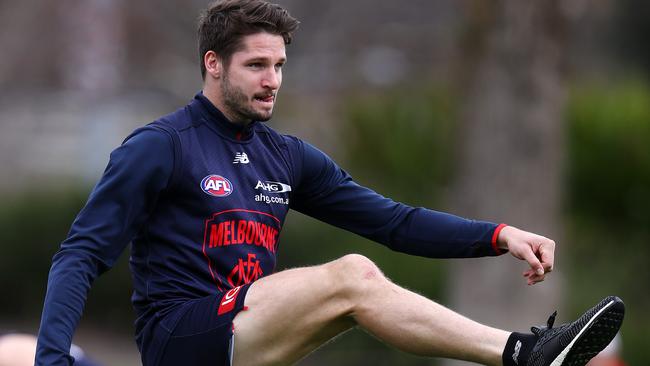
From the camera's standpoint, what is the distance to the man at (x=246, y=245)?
521cm

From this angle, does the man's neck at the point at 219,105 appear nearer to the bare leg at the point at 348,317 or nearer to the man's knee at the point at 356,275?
the bare leg at the point at 348,317

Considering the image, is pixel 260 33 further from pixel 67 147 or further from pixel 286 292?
pixel 67 147

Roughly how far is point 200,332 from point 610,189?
8045 millimetres

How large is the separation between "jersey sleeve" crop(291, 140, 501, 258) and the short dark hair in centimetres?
61

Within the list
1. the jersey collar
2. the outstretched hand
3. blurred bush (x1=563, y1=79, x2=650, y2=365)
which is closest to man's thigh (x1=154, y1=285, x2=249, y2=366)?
the jersey collar

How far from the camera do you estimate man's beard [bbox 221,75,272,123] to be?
5.75 metres

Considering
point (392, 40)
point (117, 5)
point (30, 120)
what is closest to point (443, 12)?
point (392, 40)

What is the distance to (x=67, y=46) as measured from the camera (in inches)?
969

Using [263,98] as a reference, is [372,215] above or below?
below

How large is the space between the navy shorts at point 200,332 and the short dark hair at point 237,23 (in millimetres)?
1059

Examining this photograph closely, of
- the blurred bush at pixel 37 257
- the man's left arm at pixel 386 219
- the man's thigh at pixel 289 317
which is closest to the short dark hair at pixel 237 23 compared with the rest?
the man's left arm at pixel 386 219

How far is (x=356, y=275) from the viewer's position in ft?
17.3

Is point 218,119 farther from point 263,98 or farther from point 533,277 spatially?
point 533,277

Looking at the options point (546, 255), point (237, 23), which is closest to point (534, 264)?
point (546, 255)
